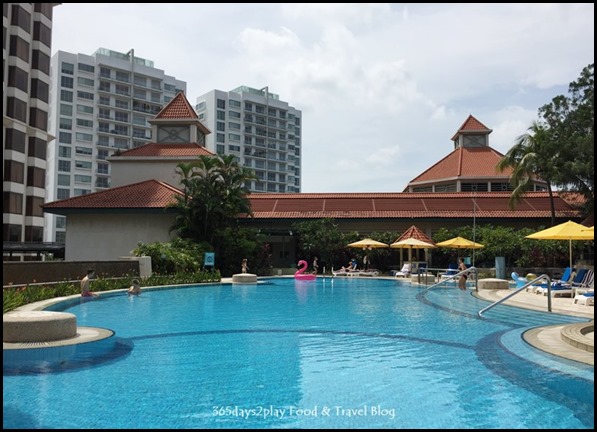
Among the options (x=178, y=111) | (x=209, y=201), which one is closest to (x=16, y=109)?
(x=178, y=111)

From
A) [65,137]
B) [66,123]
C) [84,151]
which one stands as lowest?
[84,151]

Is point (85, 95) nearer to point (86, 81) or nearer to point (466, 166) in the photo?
point (86, 81)

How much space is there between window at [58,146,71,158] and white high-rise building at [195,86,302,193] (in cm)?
2728

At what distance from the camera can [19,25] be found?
147 ft

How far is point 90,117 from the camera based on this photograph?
8788cm

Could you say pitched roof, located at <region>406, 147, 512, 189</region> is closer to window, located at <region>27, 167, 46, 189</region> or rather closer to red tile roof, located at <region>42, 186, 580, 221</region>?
red tile roof, located at <region>42, 186, 580, 221</region>

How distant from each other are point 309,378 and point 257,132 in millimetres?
105752

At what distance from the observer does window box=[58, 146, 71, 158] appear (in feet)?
276

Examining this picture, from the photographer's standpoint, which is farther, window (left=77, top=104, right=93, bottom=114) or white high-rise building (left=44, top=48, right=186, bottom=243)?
window (left=77, top=104, right=93, bottom=114)

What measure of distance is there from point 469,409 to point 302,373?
8.71ft

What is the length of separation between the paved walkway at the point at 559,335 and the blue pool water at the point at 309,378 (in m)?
0.23

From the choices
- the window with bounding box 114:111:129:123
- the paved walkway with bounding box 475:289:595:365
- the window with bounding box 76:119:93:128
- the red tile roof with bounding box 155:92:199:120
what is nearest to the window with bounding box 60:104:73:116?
the window with bounding box 76:119:93:128

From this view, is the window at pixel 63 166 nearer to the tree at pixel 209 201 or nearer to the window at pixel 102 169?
the window at pixel 102 169

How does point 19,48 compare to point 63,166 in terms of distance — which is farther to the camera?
point 63,166
